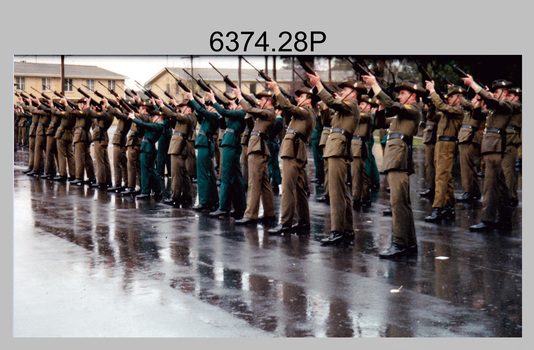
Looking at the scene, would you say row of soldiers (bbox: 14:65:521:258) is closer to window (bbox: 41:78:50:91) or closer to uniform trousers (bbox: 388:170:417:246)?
uniform trousers (bbox: 388:170:417:246)

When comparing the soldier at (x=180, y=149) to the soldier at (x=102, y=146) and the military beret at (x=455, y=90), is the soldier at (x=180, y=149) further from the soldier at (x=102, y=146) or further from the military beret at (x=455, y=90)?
the military beret at (x=455, y=90)

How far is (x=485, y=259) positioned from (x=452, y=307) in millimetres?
1994

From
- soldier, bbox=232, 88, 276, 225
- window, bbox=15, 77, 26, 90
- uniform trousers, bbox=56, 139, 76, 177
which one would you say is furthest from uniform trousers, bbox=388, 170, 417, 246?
A: window, bbox=15, 77, 26, 90

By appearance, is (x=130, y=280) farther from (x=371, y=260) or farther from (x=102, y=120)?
(x=102, y=120)

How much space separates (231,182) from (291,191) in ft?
5.49

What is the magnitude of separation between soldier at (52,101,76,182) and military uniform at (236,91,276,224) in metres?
7.20

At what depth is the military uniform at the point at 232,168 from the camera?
433 inches

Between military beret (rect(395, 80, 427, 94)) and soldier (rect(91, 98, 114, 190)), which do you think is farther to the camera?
soldier (rect(91, 98, 114, 190))

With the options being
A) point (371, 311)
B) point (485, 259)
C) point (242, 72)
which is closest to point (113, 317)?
point (371, 311)

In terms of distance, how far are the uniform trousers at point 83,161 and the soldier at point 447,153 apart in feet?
26.5

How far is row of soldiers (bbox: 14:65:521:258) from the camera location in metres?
8.38

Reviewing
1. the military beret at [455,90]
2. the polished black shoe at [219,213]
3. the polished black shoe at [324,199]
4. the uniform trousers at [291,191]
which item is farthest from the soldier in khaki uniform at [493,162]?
the polished black shoe at [219,213]

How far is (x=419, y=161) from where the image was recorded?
69.0 ft
